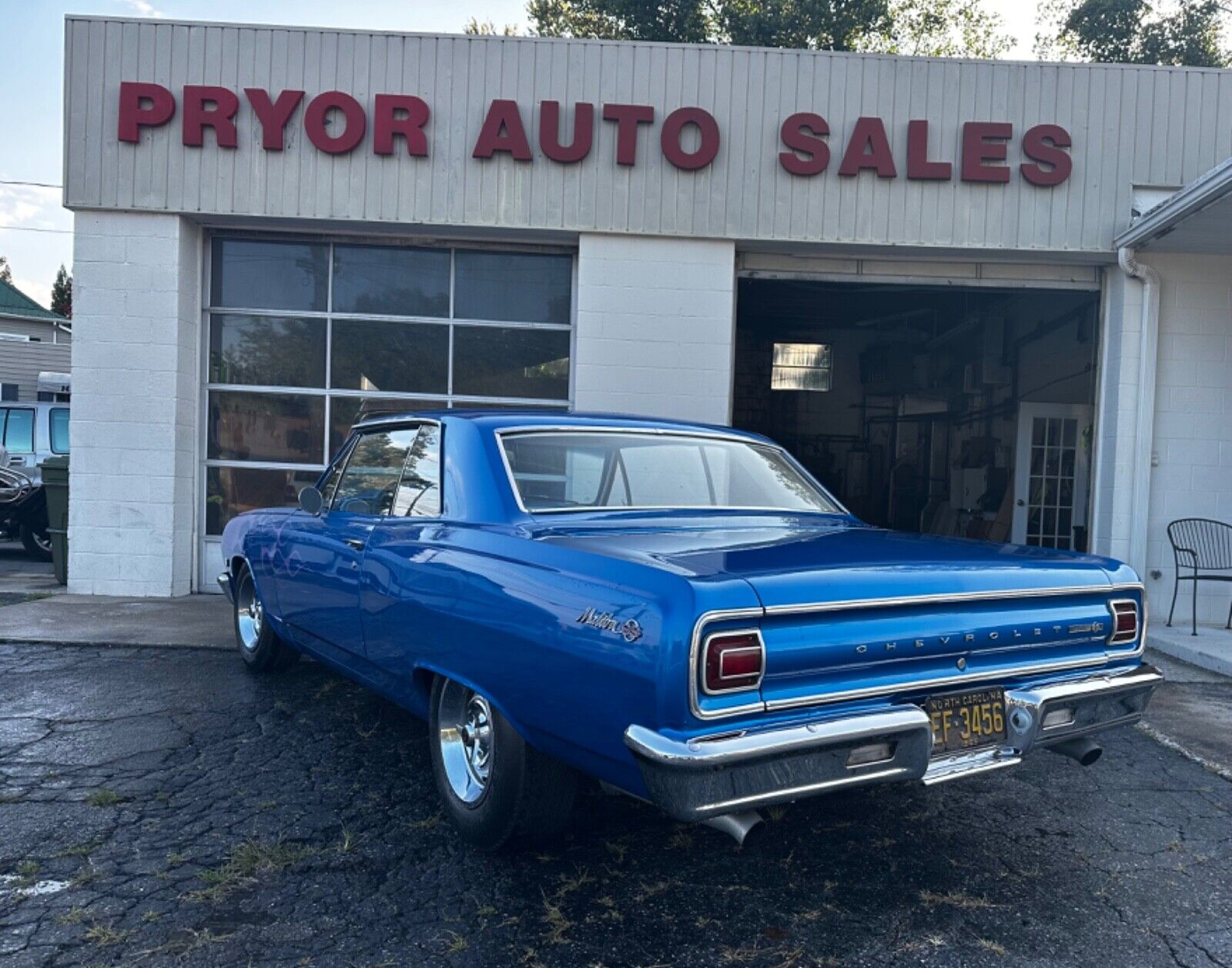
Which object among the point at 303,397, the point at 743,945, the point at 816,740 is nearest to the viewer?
the point at 816,740

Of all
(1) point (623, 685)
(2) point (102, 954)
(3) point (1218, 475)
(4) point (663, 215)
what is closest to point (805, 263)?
(4) point (663, 215)

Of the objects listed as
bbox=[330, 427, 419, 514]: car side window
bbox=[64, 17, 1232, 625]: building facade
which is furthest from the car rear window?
bbox=[64, 17, 1232, 625]: building facade

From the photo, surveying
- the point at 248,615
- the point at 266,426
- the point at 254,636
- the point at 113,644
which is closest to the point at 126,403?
the point at 266,426

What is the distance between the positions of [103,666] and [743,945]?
4.87 metres

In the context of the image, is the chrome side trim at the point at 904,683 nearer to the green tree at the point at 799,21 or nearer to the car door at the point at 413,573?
the car door at the point at 413,573

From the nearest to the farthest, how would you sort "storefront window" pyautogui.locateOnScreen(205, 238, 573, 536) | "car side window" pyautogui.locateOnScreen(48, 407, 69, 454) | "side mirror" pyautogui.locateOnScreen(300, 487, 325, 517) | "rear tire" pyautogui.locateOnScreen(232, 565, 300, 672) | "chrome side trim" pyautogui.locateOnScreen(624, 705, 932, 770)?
1. "chrome side trim" pyautogui.locateOnScreen(624, 705, 932, 770)
2. "side mirror" pyautogui.locateOnScreen(300, 487, 325, 517)
3. "rear tire" pyautogui.locateOnScreen(232, 565, 300, 672)
4. "storefront window" pyautogui.locateOnScreen(205, 238, 573, 536)
5. "car side window" pyautogui.locateOnScreen(48, 407, 69, 454)

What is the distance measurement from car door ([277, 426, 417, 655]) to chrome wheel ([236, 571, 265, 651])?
876 mm

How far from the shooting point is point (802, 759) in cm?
267

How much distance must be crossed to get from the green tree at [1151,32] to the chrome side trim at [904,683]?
27.0 metres

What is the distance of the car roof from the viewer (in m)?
3.95

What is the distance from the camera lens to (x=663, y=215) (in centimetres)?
880

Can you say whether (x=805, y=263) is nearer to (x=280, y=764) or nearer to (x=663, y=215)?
(x=663, y=215)

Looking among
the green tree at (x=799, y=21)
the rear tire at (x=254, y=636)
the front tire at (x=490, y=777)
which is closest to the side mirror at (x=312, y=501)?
the rear tire at (x=254, y=636)

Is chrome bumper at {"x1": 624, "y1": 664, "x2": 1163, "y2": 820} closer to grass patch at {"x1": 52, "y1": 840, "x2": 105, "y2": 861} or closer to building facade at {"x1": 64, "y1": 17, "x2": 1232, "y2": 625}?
grass patch at {"x1": 52, "y1": 840, "x2": 105, "y2": 861}
